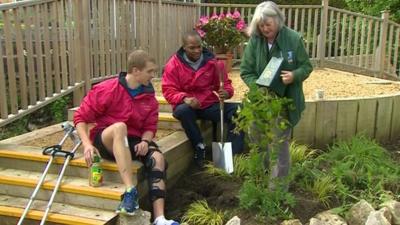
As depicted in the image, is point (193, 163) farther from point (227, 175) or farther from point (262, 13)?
point (262, 13)

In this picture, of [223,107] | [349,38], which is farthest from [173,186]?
[349,38]

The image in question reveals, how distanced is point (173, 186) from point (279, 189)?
3.51ft

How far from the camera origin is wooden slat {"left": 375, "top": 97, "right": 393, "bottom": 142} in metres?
5.24

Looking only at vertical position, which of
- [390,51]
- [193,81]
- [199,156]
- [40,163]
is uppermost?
[193,81]

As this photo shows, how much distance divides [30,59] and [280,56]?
219 centimetres

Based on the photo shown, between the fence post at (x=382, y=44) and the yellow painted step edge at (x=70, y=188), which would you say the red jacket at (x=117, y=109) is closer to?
the yellow painted step edge at (x=70, y=188)

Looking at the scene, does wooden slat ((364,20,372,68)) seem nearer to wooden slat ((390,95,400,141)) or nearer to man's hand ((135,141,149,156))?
wooden slat ((390,95,400,141))

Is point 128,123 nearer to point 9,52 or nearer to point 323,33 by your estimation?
point 9,52

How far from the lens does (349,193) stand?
12.5 ft

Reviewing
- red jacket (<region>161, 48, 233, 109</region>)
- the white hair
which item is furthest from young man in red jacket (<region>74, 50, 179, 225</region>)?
the white hair

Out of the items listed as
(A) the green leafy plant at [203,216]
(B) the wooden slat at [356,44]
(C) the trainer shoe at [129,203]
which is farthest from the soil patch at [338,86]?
(C) the trainer shoe at [129,203]

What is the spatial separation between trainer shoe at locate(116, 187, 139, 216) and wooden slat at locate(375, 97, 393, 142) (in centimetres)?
298

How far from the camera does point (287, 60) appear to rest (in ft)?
11.3

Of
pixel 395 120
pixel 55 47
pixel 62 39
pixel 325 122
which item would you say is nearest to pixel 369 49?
pixel 395 120
